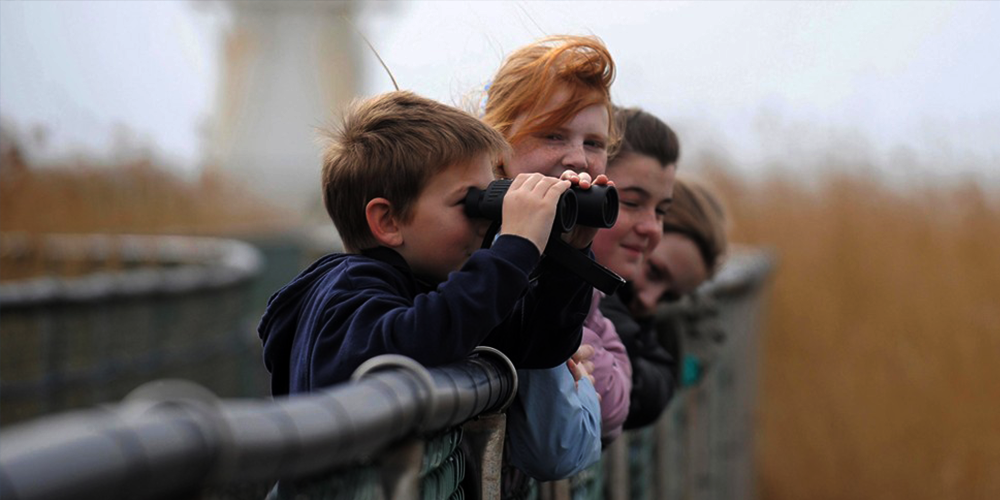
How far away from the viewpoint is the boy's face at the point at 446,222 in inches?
95.8

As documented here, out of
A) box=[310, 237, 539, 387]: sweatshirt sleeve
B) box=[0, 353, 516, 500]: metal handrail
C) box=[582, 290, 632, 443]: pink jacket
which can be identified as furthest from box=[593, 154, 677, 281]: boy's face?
box=[0, 353, 516, 500]: metal handrail

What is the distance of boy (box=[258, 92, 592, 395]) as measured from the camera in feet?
7.07

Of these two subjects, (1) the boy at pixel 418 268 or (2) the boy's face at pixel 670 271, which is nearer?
(1) the boy at pixel 418 268

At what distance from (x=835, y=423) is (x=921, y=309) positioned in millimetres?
1133

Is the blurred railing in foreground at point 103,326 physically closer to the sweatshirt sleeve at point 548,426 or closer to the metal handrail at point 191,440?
Answer: the sweatshirt sleeve at point 548,426

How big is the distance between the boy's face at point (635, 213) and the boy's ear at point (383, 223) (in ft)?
2.90

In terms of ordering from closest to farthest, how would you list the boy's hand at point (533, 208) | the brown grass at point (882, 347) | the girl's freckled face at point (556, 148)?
1. the boy's hand at point (533, 208)
2. the girl's freckled face at point (556, 148)
3. the brown grass at point (882, 347)

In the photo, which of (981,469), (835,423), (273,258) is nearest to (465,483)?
(981,469)

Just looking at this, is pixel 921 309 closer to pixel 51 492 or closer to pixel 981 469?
pixel 981 469

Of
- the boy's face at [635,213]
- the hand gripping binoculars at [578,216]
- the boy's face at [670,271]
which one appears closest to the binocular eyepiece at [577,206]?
the hand gripping binoculars at [578,216]

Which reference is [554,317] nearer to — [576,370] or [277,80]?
[576,370]

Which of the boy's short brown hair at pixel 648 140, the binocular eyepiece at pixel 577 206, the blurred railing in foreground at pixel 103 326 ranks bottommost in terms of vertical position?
the blurred railing in foreground at pixel 103 326

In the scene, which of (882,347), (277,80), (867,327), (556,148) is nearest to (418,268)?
(556,148)

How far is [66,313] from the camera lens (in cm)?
620
